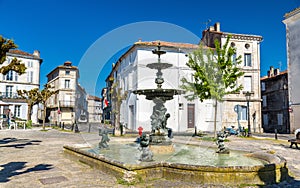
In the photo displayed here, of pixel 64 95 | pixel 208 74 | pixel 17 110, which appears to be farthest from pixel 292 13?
pixel 17 110

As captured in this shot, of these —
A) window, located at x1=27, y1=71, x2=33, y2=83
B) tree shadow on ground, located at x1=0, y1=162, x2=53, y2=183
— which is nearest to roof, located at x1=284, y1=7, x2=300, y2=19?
tree shadow on ground, located at x1=0, y1=162, x2=53, y2=183

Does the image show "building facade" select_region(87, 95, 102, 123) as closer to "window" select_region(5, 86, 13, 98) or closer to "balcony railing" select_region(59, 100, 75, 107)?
"window" select_region(5, 86, 13, 98)

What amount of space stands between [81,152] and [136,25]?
4555 millimetres

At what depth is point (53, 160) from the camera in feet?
29.1

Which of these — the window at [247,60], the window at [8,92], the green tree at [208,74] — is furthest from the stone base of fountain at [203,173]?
the window at [8,92]

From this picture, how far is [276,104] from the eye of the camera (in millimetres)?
34156

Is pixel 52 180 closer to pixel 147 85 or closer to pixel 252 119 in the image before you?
pixel 147 85

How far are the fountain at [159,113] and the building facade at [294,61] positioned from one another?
76.6 feet

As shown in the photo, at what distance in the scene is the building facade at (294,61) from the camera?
26578 mm

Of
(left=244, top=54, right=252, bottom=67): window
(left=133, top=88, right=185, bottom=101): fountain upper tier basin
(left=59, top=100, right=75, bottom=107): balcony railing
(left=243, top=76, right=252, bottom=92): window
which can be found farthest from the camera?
(left=59, top=100, right=75, bottom=107): balcony railing

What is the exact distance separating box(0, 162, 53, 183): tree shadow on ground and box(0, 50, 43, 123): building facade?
35.6 m

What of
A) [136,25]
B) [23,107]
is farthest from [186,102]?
[23,107]

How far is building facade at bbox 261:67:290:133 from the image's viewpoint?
105 ft

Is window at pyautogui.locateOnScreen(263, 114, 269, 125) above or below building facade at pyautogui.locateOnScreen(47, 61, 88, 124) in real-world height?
below
